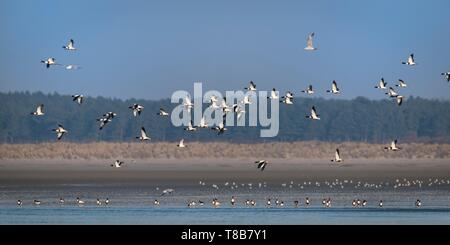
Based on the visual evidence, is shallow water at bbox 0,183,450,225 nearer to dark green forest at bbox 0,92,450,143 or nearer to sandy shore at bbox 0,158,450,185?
sandy shore at bbox 0,158,450,185

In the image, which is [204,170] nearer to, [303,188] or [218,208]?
[303,188]

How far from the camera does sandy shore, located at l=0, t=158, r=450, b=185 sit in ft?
233

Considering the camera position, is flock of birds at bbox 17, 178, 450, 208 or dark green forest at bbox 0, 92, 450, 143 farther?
dark green forest at bbox 0, 92, 450, 143

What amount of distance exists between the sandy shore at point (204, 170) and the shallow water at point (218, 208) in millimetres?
6921

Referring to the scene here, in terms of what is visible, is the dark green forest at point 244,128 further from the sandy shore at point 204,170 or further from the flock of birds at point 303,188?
the flock of birds at point 303,188

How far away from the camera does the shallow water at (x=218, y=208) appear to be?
44.9 metres

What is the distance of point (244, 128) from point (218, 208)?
192 ft

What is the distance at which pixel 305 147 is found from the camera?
10019 cm

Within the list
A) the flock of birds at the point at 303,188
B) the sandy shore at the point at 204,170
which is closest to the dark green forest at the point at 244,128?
the sandy shore at the point at 204,170

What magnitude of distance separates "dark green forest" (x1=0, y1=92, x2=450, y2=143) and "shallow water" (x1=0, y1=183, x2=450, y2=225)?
42.1m

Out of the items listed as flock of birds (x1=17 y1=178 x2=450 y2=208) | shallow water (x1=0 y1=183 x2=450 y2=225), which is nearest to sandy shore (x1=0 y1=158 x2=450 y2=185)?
flock of birds (x1=17 y1=178 x2=450 y2=208)

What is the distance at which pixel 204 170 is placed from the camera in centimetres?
8000

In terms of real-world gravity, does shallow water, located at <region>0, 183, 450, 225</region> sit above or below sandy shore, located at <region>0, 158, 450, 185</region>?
below
